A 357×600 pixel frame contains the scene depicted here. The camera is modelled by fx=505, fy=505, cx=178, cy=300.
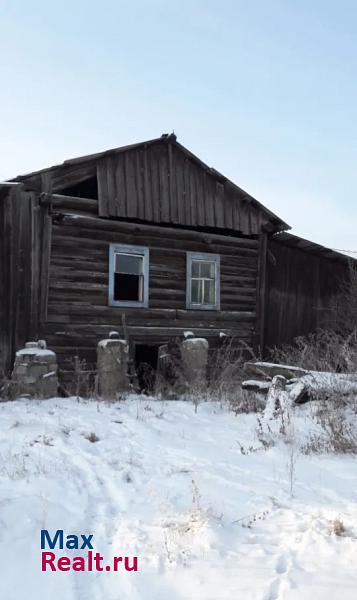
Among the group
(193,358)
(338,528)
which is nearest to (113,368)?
(193,358)

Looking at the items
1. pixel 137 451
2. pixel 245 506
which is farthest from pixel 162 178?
pixel 245 506

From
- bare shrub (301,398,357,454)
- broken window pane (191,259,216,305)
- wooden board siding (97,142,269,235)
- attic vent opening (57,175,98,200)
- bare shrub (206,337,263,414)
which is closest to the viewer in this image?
bare shrub (301,398,357,454)

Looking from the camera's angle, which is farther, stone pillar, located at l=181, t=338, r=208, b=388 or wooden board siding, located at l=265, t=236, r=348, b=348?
wooden board siding, located at l=265, t=236, r=348, b=348

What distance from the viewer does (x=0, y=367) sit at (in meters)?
10.2

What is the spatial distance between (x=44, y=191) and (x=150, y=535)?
8.70 m

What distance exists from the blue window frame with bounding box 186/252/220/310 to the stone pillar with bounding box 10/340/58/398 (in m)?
4.41

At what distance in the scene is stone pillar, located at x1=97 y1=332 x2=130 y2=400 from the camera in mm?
9945

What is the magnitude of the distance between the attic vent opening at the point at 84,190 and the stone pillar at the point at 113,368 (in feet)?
13.4

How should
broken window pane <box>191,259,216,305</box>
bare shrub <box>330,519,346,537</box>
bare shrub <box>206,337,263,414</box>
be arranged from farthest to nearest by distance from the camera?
broken window pane <box>191,259,216,305</box> < bare shrub <box>206,337,263,414</box> < bare shrub <box>330,519,346,537</box>

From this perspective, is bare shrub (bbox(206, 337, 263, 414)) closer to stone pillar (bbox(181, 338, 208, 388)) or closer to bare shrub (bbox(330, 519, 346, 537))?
stone pillar (bbox(181, 338, 208, 388))

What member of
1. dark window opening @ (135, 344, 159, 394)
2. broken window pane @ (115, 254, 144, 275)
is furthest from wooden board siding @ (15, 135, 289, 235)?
dark window opening @ (135, 344, 159, 394)

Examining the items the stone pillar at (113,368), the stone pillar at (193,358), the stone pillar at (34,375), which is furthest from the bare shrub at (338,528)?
the stone pillar at (193,358)

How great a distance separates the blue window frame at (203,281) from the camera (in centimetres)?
1254

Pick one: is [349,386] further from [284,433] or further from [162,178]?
[162,178]
